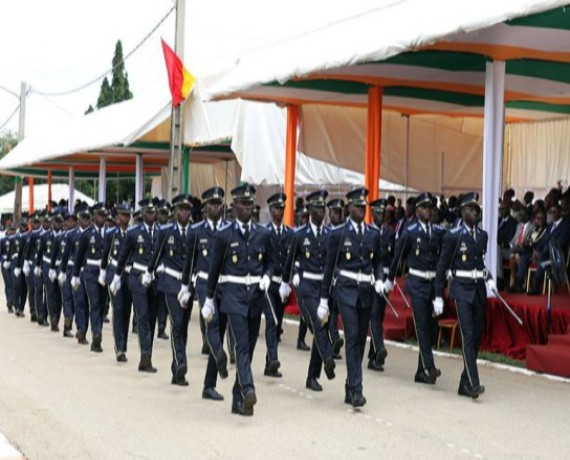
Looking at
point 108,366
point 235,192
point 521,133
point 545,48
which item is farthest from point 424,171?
point 235,192

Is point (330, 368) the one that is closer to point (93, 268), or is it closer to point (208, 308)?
point (208, 308)

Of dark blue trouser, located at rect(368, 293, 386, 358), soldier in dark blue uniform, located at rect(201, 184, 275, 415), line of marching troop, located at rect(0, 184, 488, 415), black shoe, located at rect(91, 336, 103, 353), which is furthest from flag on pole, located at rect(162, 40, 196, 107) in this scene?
soldier in dark blue uniform, located at rect(201, 184, 275, 415)

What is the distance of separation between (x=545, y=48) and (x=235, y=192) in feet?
22.4

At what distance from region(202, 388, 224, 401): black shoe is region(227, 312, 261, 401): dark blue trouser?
Answer: 749 mm

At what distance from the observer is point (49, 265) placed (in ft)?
55.5

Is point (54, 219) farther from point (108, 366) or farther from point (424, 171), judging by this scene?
point (424, 171)

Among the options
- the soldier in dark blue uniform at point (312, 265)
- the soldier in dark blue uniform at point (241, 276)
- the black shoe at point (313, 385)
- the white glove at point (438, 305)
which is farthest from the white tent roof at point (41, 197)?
the soldier in dark blue uniform at point (241, 276)

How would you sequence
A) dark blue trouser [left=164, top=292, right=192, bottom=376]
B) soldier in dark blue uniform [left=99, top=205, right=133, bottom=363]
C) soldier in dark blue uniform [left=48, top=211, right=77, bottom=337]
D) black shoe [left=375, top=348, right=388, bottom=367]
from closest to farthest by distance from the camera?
dark blue trouser [left=164, top=292, right=192, bottom=376], black shoe [left=375, top=348, right=388, bottom=367], soldier in dark blue uniform [left=99, top=205, right=133, bottom=363], soldier in dark blue uniform [left=48, top=211, right=77, bottom=337]

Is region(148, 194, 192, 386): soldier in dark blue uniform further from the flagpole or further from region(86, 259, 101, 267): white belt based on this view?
the flagpole

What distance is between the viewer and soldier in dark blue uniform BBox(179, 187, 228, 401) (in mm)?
A: 9680

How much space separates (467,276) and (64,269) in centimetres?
785

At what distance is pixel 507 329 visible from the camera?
13305 millimetres

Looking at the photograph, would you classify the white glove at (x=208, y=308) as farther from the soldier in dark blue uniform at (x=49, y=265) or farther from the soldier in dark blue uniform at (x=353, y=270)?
the soldier in dark blue uniform at (x=49, y=265)

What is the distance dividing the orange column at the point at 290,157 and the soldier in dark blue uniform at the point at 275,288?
7.08m
